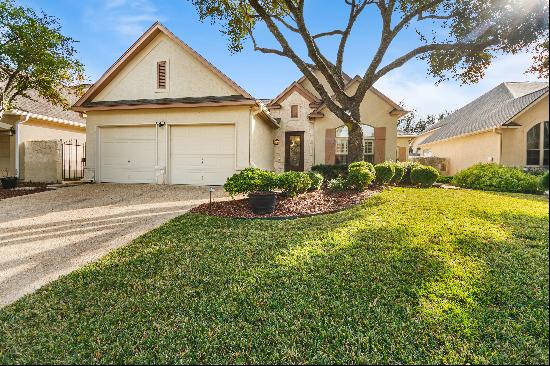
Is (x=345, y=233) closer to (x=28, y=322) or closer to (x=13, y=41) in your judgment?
(x=28, y=322)

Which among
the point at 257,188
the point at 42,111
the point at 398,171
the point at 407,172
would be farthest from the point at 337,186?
the point at 42,111

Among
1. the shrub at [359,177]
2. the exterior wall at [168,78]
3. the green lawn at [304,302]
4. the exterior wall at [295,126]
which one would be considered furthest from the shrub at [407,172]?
the exterior wall at [168,78]

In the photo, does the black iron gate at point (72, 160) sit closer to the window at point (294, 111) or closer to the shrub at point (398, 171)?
the window at point (294, 111)

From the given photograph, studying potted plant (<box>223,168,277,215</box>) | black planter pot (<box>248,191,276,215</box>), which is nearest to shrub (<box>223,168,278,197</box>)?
potted plant (<box>223,168,277,215</box>)

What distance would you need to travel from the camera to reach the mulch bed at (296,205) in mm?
7324

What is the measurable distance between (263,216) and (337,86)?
24.3 ft

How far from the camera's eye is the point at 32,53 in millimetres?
10375

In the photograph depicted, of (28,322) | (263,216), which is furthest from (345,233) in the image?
(28,322)

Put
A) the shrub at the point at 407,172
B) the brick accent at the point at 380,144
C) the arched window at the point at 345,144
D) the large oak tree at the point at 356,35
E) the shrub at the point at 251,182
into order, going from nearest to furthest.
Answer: the shrub at the point at 251,182 → the large oak tree at the point at 356,35 → the shrub at the point at 407,172 → the brick accent at the point at 380,144 → the arched window at the point at 345,144

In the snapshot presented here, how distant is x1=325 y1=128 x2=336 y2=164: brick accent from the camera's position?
15.5m

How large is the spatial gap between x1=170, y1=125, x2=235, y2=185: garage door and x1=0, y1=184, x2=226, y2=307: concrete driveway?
116 centimetres

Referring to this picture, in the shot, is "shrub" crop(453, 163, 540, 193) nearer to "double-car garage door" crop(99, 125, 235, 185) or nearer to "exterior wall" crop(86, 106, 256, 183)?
"exterior wall" crop(86, 106, 256, 183)

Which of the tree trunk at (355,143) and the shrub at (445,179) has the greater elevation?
the tree trunk at (355,143)

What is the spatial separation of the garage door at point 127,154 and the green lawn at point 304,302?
335 inches
